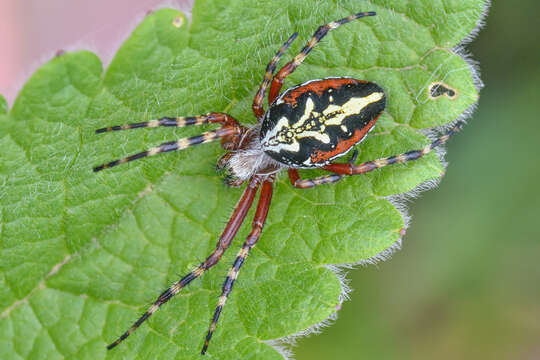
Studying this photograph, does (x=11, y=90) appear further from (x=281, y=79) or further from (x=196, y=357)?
(x=196, y=357)

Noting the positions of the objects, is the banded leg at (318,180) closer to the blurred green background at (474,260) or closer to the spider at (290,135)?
the spider at (290,135)

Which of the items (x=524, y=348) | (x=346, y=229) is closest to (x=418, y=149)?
(x=346, y=229)

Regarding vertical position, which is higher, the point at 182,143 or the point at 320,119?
the point at 182,143

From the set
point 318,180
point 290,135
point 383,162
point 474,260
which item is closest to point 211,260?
point 318,180

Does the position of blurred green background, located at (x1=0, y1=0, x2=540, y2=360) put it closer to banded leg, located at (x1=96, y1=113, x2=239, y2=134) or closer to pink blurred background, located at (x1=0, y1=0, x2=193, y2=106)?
banded leg, located at (x1=96, y1=113, x2=239, y2=134)

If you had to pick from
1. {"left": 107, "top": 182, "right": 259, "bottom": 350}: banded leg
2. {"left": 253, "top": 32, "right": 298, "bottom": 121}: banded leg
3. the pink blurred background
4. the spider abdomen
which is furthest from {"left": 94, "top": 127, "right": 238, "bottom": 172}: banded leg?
the pink blurred background

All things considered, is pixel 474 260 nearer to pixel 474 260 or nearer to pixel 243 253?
pixel 474 260
